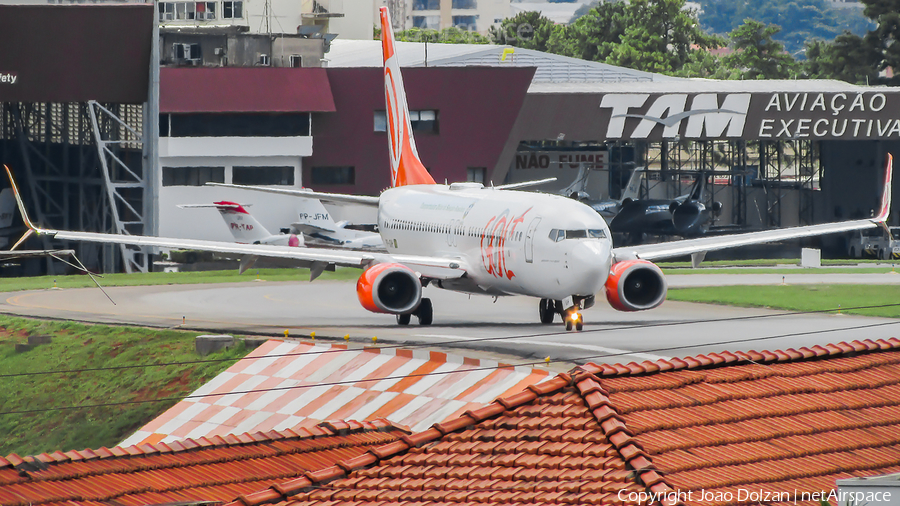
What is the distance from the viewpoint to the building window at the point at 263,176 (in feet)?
251

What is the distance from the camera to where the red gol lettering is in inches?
1480

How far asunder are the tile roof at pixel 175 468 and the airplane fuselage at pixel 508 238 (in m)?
13.1

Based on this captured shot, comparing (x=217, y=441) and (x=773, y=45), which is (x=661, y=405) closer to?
(x=217, y=441)

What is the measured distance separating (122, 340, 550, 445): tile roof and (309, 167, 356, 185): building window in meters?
40.7

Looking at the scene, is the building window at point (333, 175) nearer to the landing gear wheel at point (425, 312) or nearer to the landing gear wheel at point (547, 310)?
the landing gear wheel at point (425, 312)

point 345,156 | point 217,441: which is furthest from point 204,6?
point 217,441

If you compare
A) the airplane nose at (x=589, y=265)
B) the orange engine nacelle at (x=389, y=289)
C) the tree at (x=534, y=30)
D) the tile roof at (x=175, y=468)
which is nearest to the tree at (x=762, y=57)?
the tree at (x=534, y=30)

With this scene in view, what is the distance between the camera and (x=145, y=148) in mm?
67438

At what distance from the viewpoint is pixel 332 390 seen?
113 ft

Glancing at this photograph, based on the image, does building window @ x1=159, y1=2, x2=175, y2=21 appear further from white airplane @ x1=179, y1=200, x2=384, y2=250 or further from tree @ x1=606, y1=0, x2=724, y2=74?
white airplane @ x1=179, y1=200, x2=384, y2=250

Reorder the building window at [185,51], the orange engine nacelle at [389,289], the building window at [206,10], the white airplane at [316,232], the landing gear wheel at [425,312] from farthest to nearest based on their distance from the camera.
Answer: the building window at [206,10] → the building window at [185,51] → the white airplane at [316,232] → the landing gear wheel at [425,312] → the orange engine nacelle at [389,289]

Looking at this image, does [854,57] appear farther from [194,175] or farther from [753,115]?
[194,175]

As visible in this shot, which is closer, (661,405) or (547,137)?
(661,405)

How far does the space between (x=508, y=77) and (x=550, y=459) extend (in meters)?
63.1
